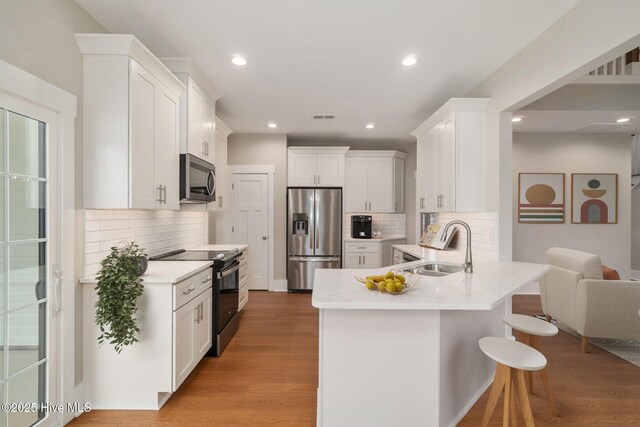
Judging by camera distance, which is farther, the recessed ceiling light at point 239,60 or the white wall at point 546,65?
the recessed ceiling light at point 239,60

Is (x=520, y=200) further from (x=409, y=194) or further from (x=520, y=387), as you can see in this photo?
(x=520, y=387)

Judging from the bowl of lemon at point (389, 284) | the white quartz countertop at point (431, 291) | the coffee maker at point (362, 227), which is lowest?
the white quartz countertop at point (431, 291)

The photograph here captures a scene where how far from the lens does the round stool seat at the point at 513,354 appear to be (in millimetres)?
1621

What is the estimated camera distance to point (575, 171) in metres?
5.31

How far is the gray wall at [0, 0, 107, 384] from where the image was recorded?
1.69 meters

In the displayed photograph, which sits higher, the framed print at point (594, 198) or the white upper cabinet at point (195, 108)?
the white upper cabinet at point (195, 108)

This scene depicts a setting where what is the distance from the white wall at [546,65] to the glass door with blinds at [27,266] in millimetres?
3336

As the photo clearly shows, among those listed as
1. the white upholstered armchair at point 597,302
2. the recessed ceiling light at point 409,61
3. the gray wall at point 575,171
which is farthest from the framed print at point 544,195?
the recessed ceiling light at point 409,61

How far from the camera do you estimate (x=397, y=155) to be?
5930 mm

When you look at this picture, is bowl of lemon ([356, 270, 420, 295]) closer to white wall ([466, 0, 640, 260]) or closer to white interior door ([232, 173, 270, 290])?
white wall ([466, 0, 640, 260])

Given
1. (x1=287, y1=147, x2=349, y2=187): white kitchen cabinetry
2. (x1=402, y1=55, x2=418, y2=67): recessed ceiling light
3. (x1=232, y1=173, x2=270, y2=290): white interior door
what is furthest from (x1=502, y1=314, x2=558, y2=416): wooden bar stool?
(x1=232, y1=173, x2=270, y2=290): white interior door

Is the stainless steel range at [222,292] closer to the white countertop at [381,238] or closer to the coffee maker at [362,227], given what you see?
the white countertop at [381,238]

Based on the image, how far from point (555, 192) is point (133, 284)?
6037mm

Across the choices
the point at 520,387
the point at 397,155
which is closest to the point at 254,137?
the point at 397,155
